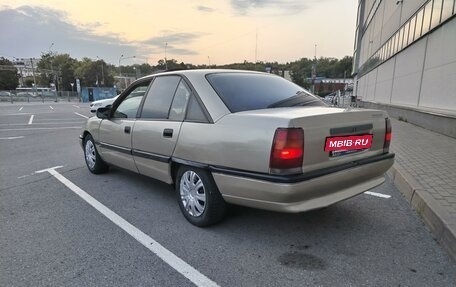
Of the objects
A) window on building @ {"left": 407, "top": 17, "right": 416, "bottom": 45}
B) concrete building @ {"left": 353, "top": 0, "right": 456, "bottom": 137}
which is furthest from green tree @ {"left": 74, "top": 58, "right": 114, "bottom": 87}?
window on building @ {"left": 407, "top": 17, "right": 416, "bottom": 45}

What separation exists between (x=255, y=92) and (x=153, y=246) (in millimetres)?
1902

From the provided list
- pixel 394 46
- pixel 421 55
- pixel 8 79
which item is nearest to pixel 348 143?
pixel 421 55

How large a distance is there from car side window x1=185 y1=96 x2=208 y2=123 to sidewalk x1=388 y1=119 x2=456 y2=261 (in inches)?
98.4

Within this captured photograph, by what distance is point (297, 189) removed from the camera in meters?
2.80

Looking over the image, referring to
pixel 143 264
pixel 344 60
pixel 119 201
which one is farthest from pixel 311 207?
pixel 344 60

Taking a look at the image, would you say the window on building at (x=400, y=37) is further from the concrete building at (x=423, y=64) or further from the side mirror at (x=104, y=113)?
the side mirror at (x=104, y=113)

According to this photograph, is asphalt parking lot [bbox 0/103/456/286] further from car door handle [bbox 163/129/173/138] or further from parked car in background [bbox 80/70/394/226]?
car door handle [bbox 163/129/173/138]

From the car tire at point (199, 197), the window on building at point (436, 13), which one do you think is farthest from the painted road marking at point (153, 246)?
the window on building at point (436, 13)

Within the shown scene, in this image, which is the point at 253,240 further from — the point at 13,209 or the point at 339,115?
the point at 13,209

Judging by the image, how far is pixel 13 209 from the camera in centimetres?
421

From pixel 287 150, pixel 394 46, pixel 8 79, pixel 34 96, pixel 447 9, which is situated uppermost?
pixel 447 9

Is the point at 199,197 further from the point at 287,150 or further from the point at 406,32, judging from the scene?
the point at 406,32

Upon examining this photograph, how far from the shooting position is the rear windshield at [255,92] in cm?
346

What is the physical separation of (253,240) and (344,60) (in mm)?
129073
